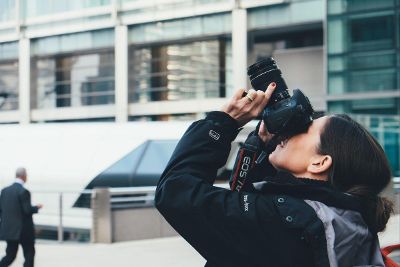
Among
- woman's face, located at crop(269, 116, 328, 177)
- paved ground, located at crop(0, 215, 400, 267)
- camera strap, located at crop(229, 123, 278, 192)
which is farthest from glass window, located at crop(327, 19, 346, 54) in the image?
woman's face, located at crop(269, 116, 328, 177)

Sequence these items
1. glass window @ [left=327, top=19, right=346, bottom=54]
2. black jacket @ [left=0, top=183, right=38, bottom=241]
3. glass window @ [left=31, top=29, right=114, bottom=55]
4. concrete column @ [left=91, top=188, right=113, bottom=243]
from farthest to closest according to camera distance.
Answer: glass window @ [left=31, top=29, right=114, bottom=55]
glass window @ [left=327, top=19, right=346, bottom=54]
concrete column @ [left=91, top=188, right=113, bottom=243]
black jacket @ [left=0, top=183, right=38, bottom=241]

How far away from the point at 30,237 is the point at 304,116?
6272mm

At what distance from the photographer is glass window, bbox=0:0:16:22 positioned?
34728 mm

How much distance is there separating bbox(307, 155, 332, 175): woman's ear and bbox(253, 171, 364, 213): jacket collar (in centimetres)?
3

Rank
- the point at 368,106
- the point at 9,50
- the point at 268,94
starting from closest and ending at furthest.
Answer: the point at 268,94, the point at 368,106, the point at 9,50

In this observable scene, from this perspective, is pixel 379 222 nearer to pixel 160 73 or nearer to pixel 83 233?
pixel 83 233

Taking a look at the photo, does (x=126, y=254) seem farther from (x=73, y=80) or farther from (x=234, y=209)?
(x=73, y=80)

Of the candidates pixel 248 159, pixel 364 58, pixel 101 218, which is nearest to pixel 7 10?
pixel 364 58

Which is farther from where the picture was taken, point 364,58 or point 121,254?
point 364,58

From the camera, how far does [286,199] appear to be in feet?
4.81

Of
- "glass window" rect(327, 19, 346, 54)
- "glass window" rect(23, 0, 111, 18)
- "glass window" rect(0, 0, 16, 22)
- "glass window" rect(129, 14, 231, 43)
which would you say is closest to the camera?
"glass window" rect(327, 19, 346, 54)

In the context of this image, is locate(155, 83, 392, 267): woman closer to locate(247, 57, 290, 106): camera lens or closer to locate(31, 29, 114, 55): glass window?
locate(247, 57, 290, 106): camera lens

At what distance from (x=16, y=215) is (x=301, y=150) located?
611cm

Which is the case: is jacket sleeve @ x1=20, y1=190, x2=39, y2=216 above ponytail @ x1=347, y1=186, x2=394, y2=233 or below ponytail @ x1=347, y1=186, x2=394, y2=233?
below
